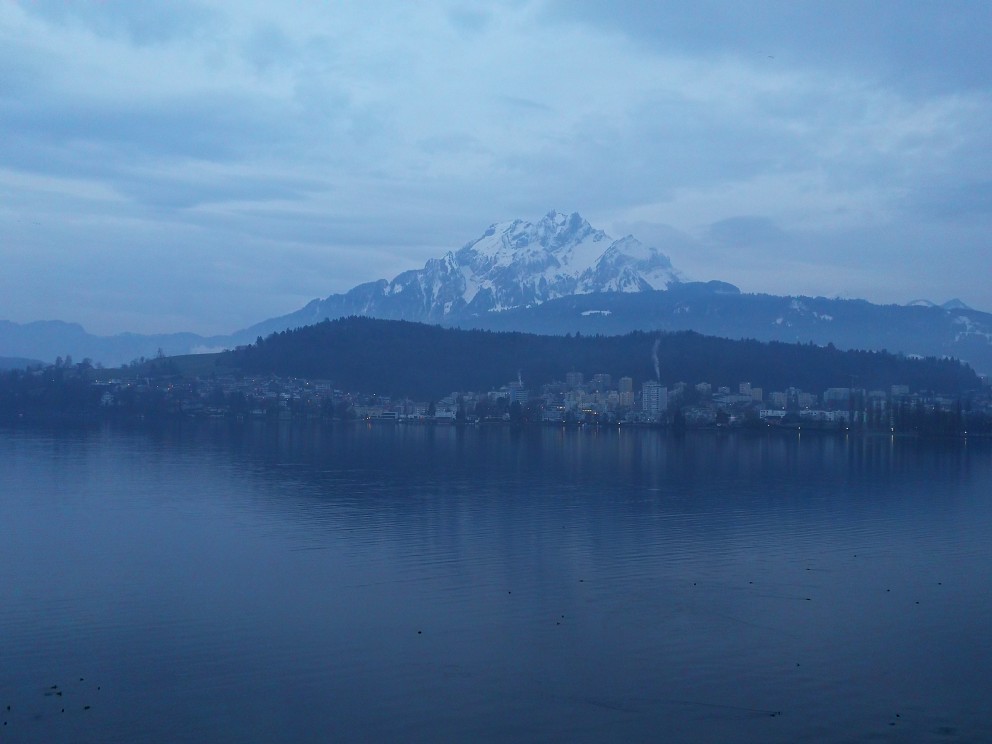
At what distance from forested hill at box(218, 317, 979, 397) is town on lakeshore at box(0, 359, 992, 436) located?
7.16ft

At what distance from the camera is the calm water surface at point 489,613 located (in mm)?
7551

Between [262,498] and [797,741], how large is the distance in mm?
14065

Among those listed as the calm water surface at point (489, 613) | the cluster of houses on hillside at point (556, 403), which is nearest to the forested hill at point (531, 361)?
the cluster of houses on hillside at point (556, 403)

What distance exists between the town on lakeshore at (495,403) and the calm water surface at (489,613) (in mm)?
34566

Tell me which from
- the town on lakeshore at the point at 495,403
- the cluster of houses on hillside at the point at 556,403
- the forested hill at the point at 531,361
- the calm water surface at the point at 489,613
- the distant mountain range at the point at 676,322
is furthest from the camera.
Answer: the distant mountain range at the point at 676,322

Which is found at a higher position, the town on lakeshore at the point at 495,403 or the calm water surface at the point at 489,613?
the town on lakeshore at the point at 495,403

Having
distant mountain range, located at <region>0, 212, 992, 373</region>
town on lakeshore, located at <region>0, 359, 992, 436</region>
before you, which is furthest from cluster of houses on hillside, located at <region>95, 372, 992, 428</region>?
distant mountain range, located at <region>0, 212, 992, 373</region>

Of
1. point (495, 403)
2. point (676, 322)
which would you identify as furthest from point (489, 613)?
point (676, 322)

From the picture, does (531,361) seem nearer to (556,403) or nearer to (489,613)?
(556,403)

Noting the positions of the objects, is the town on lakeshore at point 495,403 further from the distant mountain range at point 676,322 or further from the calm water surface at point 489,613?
the distant mountain range at point 676,322

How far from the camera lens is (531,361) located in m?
77.6

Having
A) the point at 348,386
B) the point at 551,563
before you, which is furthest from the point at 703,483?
the point at 348,386

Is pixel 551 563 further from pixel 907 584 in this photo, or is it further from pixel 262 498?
pixel 262 498

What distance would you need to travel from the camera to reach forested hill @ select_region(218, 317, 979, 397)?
7106 cm
